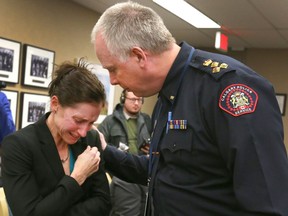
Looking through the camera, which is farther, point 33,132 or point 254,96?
point 33,132

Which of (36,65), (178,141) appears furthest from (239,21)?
(178,141)

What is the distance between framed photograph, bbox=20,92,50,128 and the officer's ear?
305cm

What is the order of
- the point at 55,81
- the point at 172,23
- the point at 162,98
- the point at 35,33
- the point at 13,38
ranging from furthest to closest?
the point at 172,23, the point at 35,33, the point at 13,38, the point at 55,81, the point at 162,98

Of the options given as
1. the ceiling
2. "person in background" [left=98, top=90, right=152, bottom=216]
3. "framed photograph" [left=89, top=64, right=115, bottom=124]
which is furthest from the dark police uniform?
"framed photograph" [left=89, top=64, right=115, bottom=124]

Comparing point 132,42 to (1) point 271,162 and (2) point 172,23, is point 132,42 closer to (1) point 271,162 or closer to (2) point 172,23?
(1) point 271,162

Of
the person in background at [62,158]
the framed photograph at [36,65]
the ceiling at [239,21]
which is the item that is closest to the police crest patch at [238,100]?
the person in background at [62,158]

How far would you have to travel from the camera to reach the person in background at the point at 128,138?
3217 millimetres

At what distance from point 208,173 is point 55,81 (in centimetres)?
76

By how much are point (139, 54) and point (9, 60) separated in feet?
10.1

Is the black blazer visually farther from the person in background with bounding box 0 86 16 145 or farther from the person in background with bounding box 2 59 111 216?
the person in background with bounding box 0 86 16 145

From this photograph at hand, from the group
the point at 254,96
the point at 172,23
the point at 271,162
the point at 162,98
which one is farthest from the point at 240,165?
the point at 172,23

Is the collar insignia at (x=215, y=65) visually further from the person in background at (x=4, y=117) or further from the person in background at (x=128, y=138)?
the person in background at (x=4, y=117)

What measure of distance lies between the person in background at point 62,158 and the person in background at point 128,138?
1.62 metres

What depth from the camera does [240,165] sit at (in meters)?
0.93
